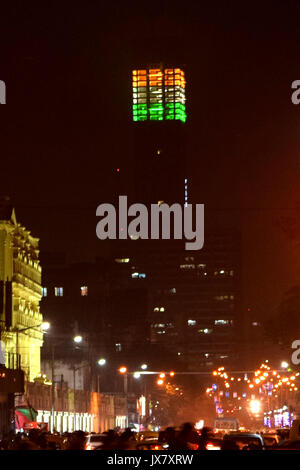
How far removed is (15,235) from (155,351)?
284ft

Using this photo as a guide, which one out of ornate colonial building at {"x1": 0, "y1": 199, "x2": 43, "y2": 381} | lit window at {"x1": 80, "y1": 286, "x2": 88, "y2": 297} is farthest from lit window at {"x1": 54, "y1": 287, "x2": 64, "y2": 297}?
ornate colonial building at {"x1": 0, "y1": 199, "x2": 43, "y2": 381}

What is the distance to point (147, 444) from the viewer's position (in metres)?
28.0

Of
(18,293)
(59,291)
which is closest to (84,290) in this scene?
(59,291)

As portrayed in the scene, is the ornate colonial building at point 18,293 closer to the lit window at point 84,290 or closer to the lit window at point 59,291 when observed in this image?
the lit window at point 59,291

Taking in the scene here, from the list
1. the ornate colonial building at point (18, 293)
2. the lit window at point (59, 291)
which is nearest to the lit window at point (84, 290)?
the lit window at point (59, 291)

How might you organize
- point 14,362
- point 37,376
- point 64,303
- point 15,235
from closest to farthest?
point 14,362 < point 15,235 < point 37,376 < point 64,303

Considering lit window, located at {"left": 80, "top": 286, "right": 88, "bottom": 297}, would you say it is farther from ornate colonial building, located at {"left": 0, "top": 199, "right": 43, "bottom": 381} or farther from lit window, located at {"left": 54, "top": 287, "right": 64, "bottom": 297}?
ornate colonial building, located at {"left": 0, "top": 199, "right": 43, "bottom": 381}

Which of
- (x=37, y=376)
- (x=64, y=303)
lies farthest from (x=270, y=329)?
(x=64, y=303)

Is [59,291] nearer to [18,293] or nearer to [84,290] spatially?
[84,290]

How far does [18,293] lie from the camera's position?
4109 inches

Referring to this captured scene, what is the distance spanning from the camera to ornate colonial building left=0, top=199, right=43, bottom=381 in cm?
9469

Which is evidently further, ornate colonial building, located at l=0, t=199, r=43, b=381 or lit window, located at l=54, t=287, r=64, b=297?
lit window, located at l=54, t=287, r=64, b=297
